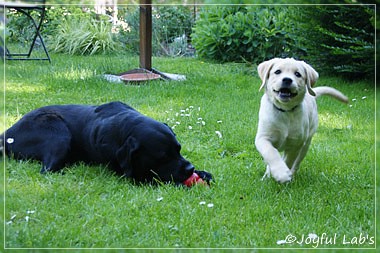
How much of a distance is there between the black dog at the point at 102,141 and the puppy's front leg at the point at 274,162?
40 centimetres

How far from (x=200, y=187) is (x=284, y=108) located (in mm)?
627

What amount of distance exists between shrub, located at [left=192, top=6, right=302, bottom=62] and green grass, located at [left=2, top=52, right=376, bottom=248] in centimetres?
120

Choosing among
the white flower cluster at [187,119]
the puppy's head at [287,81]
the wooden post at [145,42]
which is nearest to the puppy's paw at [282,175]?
the puppy's head at [287,81]

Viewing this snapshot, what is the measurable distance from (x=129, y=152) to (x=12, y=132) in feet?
2.69

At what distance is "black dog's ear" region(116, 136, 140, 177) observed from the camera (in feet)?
9.61

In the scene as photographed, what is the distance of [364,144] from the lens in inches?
144

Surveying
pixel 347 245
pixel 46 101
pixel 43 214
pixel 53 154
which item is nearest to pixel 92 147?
pixel 53 154

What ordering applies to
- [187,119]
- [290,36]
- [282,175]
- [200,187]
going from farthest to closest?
[290,36] < [187,119] < [200,187] < [282,175]

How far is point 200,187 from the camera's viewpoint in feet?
9.49

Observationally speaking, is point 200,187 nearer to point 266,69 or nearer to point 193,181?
point 193,181

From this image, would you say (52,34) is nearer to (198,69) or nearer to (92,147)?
(198,69)

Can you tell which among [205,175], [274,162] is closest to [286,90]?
[274,162]

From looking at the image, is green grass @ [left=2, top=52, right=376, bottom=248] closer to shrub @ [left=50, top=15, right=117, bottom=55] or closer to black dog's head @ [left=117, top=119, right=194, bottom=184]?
black dog's head @ [left=117, top=119, right=194, bottom=184]

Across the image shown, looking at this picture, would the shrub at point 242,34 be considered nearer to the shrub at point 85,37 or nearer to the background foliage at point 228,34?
the background foliage at point 228,34
